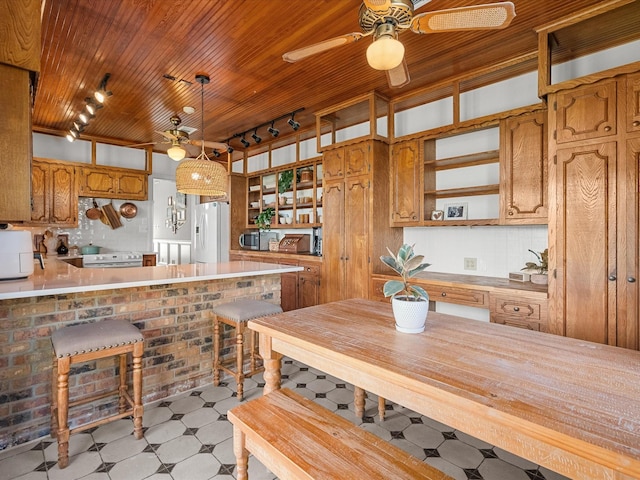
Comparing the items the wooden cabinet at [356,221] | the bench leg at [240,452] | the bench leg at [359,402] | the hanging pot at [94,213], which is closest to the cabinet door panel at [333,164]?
the wooden cabinet at [356,221]

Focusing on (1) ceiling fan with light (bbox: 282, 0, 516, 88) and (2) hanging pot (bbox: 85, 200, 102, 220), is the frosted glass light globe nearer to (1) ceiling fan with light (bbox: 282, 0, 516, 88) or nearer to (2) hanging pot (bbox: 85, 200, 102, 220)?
(1) ceiling fan with light (bbox: 282, 0, 516, 88)

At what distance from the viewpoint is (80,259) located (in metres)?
5.05

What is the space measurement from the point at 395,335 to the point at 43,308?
7.11 ft

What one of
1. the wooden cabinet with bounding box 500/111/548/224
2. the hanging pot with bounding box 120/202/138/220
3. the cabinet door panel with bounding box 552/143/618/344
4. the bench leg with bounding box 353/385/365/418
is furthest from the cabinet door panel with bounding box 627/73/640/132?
the hanging pot with bounding box 120/202/138/220

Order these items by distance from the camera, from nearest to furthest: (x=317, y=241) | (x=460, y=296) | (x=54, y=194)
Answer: (x=460, y=296) → (x=317, y=241) → (x=54, y=194)

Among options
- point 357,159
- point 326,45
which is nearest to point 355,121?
point 357,159

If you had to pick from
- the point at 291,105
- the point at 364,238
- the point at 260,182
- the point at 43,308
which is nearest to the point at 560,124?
the point at 364,238

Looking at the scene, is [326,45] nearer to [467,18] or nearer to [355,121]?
[467,18]

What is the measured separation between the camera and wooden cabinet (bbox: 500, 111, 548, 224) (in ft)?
9.15

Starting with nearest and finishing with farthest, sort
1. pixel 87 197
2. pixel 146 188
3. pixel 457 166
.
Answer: pixel 457 166
pixel 87 197
pixel 146 188

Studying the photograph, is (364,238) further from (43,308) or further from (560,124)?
(43,308)

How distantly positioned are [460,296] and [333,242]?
1.64 m

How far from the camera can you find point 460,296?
118 inches

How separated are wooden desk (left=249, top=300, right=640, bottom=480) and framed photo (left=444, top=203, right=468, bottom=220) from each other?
2.03m
